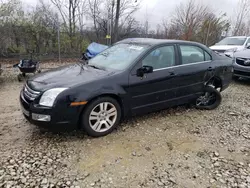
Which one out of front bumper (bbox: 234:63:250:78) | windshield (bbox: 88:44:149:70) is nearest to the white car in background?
front bumper (bbox: 234:63:250:78)

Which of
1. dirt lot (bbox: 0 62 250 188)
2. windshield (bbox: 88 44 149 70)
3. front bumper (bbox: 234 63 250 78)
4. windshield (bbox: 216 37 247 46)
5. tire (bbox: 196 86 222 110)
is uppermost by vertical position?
windshield (bbox: 216 37 247 46)

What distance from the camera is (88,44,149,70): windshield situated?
346 centimetres

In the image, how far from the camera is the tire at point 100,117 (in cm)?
298

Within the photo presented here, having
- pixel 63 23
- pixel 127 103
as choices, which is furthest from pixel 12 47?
pixel 127 103

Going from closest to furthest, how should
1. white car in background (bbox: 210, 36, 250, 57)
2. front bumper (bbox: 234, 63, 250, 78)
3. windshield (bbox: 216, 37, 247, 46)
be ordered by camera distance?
front bumper (bbox: 234, 63, 250, 78) → white car in background (bbox: 210, 36, 250, 57) → windshield (bbox: 216, 37, 247, 46)

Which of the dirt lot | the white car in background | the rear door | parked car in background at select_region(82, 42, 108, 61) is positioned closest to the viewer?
the dirt lot

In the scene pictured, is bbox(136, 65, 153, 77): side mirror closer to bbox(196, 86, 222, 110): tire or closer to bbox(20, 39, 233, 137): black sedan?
bbox(20, 39, 233, 137): black sedan

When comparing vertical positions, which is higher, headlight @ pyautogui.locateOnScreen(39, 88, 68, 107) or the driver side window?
the driver side window

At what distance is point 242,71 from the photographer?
6562mm

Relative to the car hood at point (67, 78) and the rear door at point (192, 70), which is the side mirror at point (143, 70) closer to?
the car hood at point (67, 78)

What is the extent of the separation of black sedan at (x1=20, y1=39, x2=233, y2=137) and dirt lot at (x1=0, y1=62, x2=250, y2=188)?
330 mm

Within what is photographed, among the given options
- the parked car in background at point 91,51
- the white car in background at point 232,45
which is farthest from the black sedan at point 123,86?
the white car in background at point 232,45

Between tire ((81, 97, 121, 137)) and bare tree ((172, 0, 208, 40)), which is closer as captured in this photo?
tire ((81, 97, 121, 137))

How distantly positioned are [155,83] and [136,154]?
129 centimetres
